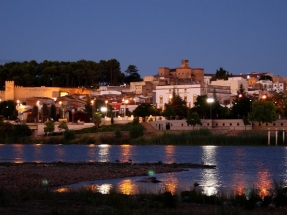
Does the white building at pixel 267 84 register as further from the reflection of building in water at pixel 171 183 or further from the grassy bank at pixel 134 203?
the grassy bank at pixel 134 203

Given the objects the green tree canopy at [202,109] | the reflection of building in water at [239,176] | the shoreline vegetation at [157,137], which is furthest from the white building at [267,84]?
the reflection of building in water at [239,176]

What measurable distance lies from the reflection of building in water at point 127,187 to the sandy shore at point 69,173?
147 cm

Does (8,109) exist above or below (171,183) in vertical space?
above

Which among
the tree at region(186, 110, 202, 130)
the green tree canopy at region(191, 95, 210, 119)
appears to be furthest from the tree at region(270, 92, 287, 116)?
the tree at region(186, 110, 202, 130)

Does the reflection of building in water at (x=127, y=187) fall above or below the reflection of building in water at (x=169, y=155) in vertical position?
below

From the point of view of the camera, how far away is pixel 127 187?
2158cm

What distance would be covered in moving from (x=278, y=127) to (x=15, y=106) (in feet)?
135

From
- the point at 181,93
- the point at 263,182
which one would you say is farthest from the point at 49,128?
the point at 263,182

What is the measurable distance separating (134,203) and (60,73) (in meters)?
101

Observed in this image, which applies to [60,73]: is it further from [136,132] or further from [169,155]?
[169,155]

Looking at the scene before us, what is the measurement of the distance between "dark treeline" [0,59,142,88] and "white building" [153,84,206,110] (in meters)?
27.3

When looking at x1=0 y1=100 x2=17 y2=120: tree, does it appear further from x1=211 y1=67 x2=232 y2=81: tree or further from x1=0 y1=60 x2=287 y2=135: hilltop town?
x1=211 y1=67 x2=232 y2=81: tree

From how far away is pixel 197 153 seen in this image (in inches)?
1752

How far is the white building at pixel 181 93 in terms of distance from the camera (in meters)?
83.0
